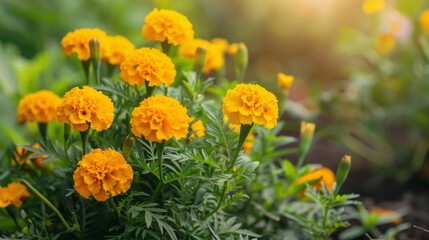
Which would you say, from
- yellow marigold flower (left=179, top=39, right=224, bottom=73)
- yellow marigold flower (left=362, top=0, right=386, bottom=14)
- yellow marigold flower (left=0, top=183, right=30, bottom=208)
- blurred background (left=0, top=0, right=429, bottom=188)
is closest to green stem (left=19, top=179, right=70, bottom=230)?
yellow marigold flower (left=0, top=183, right=30, bottom=208)

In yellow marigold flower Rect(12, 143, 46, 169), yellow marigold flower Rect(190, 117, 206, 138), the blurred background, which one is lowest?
the blurred background

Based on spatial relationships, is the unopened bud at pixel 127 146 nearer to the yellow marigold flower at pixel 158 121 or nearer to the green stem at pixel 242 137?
the yellow marigold flower at pixel 158 121

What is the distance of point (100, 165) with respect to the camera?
3.53 ft

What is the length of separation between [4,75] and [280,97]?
1.45 meters

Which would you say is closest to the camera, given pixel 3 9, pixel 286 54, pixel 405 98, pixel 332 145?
pixel 405 98

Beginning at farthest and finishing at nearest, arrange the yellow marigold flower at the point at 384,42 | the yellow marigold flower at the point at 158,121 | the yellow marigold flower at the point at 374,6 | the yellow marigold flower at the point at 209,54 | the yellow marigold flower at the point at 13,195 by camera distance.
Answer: the yellow marigold flower at the point at 384,42 → the yellow marigold flower at the point at 374,6 → the yellow marigold flower at the point at 209,54 → the yellow marigold flower at the point at 13,195 → the yellow marigold flower at the point at 158,121

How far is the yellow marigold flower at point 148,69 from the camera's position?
116cm

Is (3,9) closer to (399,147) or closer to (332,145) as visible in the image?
(332,145)

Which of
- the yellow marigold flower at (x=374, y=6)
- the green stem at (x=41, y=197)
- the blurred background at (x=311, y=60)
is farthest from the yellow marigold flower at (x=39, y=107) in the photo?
the yellow marigold flower at (x=374, y=6)

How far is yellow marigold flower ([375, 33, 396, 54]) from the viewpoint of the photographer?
7.44ft

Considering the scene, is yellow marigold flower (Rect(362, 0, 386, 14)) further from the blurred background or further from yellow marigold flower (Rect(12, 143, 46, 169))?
yellow marigold flower (Rect(12, 143, 46, 169))

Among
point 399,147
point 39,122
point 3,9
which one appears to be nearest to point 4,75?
point 3,9

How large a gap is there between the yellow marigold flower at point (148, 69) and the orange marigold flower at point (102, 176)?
0.51 ft

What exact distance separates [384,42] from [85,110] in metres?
1.45
